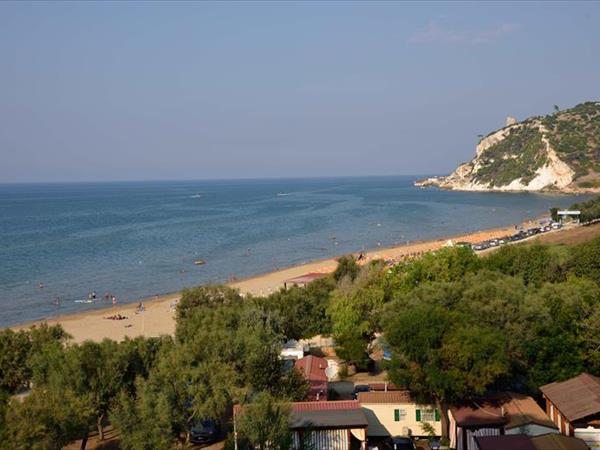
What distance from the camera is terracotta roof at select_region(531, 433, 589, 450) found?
1628 cm

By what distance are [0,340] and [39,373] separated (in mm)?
4909

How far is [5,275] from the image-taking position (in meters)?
62.2

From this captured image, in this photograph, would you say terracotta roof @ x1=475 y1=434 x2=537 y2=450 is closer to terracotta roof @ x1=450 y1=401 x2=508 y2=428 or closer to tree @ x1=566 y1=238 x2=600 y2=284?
terracotta roof @ x1=450 y1=401 x2=508 y2=428

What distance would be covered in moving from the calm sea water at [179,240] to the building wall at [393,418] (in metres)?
32.7

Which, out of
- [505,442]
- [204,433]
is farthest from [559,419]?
[204,433]

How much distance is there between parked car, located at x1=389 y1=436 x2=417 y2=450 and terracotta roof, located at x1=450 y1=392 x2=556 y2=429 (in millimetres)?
1565

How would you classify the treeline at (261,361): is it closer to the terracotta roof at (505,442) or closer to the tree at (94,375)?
the tree at (94,375)

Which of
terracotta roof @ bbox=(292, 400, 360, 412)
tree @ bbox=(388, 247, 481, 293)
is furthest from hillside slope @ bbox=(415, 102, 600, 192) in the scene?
terracotta roof @ bbox=(292, 400, 360, 412)

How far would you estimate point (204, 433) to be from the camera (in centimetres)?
1917

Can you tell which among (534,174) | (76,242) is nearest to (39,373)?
(76,242)

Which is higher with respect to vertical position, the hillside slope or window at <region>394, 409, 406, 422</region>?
the hillside slope

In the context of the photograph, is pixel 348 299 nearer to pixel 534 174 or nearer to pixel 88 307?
pixel 88 307

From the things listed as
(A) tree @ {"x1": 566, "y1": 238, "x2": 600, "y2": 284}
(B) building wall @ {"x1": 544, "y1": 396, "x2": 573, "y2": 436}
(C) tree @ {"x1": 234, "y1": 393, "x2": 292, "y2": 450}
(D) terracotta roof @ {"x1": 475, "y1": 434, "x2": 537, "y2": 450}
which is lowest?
(B) building wall @ {"x1": 544, "y1": 396, "x2": 573, "y2": 436}

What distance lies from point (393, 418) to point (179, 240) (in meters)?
67.0
